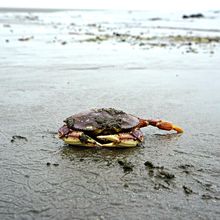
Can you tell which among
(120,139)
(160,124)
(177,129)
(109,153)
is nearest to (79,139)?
(109,153)

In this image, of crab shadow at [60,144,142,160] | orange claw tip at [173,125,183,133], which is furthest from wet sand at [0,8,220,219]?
orange claw tip at [173,125,183,133]

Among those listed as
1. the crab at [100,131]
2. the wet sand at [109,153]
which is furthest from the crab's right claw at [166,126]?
the crab at [100,131]

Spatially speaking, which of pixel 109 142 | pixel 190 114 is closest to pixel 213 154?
pixel 109 142

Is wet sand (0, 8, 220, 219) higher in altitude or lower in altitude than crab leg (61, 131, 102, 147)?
lower

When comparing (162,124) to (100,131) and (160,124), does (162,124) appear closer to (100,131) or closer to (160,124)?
Result: (160,124)

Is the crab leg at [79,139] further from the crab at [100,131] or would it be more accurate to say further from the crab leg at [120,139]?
the crab leg at [120,139]

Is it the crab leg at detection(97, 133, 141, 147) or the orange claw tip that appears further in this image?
the orange claw tip

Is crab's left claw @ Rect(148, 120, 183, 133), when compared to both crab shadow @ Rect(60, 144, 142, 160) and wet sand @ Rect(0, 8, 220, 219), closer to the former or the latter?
wet sand @ Rect(0, 8, 220, 219)
